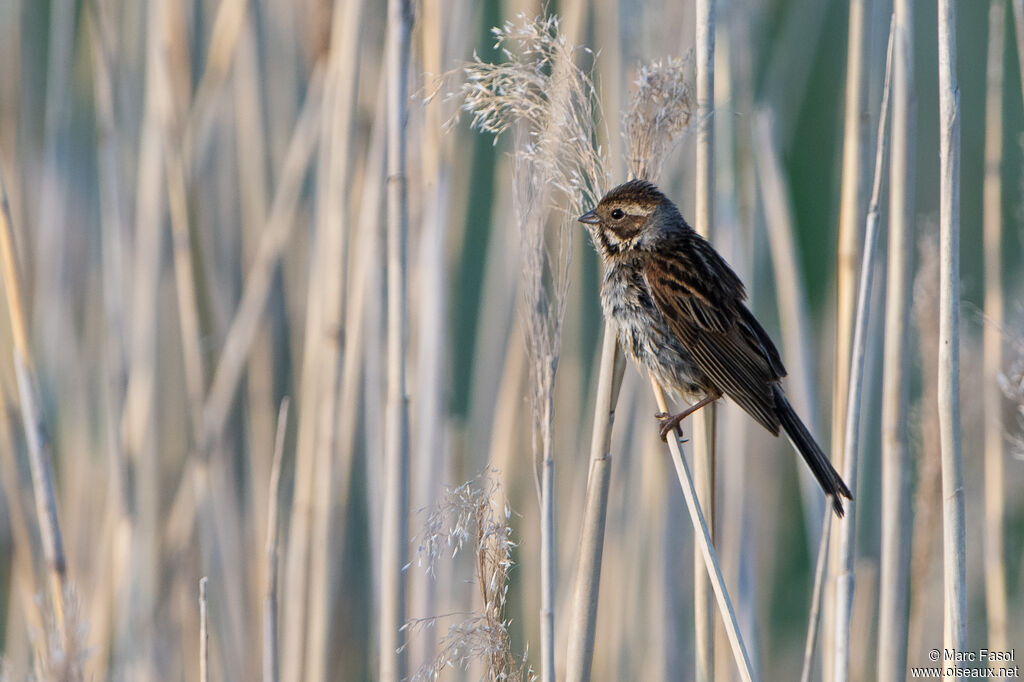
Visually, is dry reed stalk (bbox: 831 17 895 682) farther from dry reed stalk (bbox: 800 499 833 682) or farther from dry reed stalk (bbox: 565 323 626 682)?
dry reed stalk (bbox: 565 323 626 682)

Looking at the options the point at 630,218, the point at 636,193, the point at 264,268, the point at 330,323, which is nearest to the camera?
the point at 636,193

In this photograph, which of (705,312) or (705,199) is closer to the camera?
(705,199)

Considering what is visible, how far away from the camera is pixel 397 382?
1.97 m

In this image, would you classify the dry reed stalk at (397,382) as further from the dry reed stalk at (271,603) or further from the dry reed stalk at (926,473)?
the dry reed stalk at (926,473)

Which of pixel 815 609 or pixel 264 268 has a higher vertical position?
pixel 264 268

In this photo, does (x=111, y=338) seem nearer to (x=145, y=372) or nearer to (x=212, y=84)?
(x=145, y=372)

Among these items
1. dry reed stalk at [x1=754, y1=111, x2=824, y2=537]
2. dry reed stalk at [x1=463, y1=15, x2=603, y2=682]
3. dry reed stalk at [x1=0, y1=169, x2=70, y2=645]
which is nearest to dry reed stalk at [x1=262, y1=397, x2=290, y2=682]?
dry reed stalk at [x1=0, y1=169, x2=70, y2=645]

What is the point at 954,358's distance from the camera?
1720mm

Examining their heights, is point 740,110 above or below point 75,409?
above

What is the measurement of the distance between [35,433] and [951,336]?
1.69 metres

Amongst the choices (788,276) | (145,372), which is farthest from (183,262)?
(788,276)

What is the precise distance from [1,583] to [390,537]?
2.10 meters

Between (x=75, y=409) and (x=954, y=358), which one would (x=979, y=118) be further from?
(x=75, y=409)

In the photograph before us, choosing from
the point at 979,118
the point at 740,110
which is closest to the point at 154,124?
the point at 740,110
